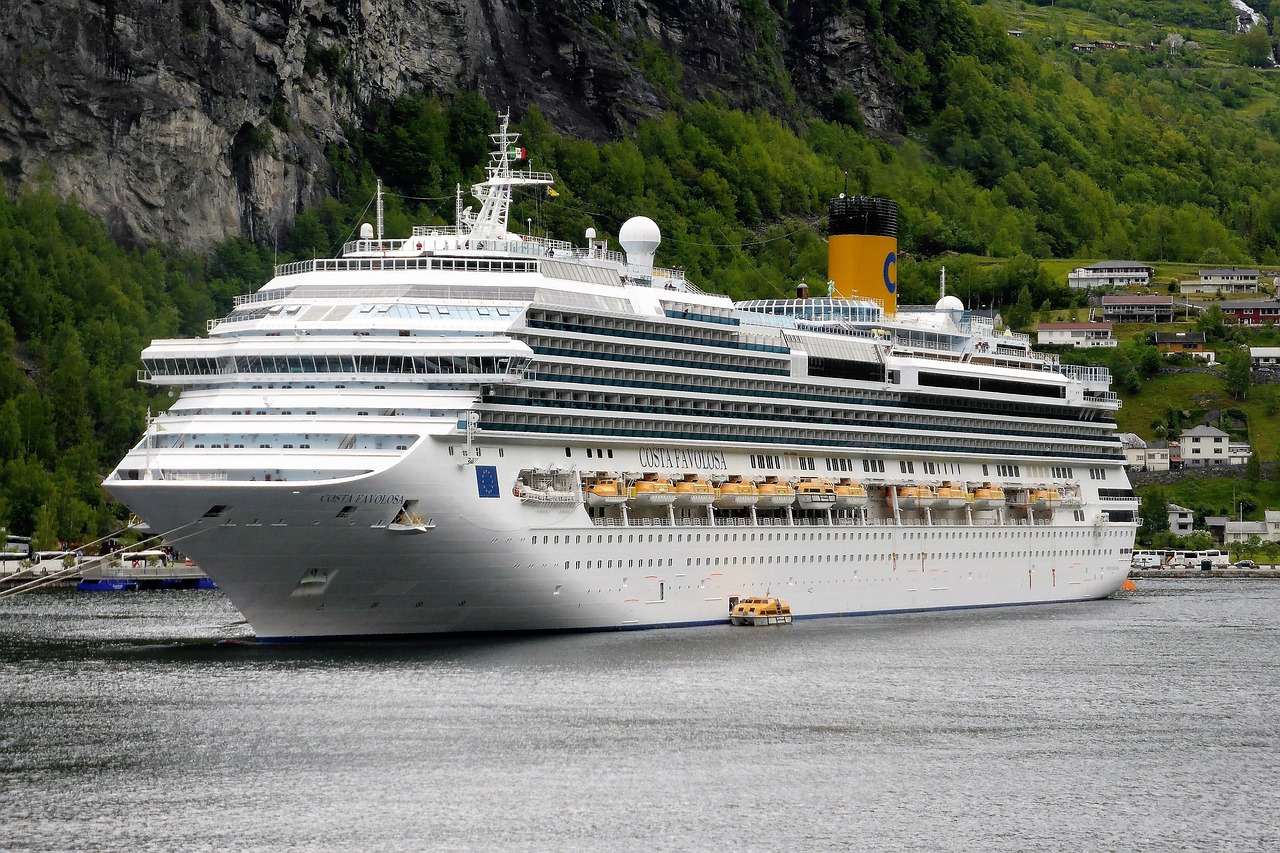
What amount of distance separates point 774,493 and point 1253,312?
116m

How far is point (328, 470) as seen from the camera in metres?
56.4

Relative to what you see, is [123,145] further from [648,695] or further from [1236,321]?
A: [1236,321]

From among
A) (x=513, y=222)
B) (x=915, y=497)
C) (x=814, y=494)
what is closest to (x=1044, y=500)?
(x=915, y=497)

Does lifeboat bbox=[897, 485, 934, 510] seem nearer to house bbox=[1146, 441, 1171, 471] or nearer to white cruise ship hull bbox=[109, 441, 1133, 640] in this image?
white cruise ship hull bbox=[109, 441, 1133, 640]

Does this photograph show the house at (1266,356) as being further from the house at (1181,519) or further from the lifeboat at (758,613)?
the lifeboat at (758,613)

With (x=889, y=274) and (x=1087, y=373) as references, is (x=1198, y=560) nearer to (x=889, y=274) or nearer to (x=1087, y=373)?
(x=1087, y=373)

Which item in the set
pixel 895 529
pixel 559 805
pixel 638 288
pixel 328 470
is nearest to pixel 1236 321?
pixel 895 529

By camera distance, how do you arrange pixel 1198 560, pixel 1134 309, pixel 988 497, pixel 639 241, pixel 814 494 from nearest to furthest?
pixel 639 241 → pixel 814 494 → pixel 988 497 → pixel 1198 560 → pixel 1134 309

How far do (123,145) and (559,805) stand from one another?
93.0m

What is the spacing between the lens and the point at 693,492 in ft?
219

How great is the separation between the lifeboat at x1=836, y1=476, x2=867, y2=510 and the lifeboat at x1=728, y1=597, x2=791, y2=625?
5748mm

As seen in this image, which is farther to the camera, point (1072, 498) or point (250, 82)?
point (250, 82)

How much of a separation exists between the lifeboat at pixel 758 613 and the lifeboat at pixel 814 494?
4.12 meters

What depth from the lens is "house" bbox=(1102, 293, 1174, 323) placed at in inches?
6954
